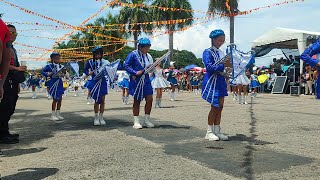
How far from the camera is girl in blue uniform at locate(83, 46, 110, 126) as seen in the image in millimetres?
8500

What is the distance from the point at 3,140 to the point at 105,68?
284 cm

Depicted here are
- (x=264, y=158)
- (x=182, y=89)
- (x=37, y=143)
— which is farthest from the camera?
(x=182, y=89)

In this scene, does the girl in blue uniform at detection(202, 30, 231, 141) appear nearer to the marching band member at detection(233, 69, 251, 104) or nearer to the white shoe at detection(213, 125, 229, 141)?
the white shoe at detection(213, 125, 229, 141)

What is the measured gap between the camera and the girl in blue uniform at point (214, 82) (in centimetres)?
632

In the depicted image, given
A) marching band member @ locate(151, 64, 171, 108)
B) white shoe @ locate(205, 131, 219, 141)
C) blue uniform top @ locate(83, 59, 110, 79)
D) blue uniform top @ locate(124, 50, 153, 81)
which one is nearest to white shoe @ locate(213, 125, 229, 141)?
white shoe @ locate(205, 131, 219, 141)

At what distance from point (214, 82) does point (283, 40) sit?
1802cm

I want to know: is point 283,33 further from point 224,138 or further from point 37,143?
point 37,143

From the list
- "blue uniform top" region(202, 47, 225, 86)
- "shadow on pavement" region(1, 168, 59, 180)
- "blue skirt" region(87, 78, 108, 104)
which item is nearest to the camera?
"shadow on pavement" region(1, 168, 59, 180)

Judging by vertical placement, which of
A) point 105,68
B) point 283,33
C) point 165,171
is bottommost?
point 165,171

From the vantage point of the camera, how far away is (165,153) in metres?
5.27

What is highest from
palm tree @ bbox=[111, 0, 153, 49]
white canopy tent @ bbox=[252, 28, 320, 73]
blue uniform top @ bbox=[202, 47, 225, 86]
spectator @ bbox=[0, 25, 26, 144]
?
palm tree @ bbox=[111, 0, 153, 49]

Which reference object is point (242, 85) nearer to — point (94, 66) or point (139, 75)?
point (94, 66)

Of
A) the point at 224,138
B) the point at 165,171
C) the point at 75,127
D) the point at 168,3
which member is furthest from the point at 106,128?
the point at 168,3

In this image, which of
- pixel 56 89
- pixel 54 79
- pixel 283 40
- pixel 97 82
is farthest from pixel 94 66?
pixel 283 40
